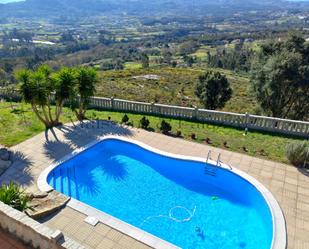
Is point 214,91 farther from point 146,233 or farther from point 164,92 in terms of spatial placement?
point 146,233

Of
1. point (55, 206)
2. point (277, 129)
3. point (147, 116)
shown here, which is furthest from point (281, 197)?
point (147, 116)

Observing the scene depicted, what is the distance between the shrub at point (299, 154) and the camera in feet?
38.1

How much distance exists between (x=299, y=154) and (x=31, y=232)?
1027 cm

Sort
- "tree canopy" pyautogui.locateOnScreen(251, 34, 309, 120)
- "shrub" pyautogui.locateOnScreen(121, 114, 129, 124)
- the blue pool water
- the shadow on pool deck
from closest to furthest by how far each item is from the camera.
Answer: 1. the blue pool water
2. the shadow on pool deck
3. "shrub" pyautogui.locateOnScreen(121, 114, 129, 124)
4. "tree canopy" pyautogui.locateOnScreen(251, 34, 309, 120)

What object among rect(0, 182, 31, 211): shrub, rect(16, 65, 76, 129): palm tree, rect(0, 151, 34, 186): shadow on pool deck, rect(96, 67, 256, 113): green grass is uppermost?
rect(16, 65, 76, 129): palm tree

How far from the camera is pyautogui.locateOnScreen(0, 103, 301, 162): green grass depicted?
43.8 ft

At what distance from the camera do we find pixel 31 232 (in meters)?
6.75

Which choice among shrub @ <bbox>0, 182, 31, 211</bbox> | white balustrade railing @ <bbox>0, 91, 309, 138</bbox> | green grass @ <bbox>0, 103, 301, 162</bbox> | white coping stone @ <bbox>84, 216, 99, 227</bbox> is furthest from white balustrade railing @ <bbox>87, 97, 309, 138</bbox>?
shrub @ <bbox>0, 182, 31, 211</bbox>

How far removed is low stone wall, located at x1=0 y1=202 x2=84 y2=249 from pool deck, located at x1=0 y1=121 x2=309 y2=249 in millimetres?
1343

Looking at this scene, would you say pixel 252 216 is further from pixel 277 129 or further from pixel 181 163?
pixel 277 129

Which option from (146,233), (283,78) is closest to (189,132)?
(283,78)

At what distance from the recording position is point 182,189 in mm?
11422

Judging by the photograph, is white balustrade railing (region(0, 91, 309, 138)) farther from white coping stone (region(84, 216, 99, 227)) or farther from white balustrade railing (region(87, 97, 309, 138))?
white coping stone (region(84, 216, 99, 227))

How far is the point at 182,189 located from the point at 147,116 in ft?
23.2
